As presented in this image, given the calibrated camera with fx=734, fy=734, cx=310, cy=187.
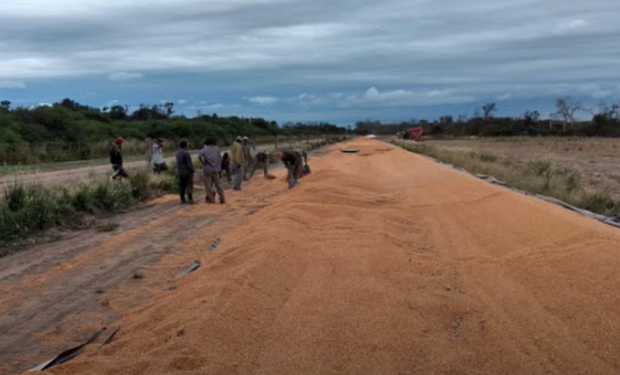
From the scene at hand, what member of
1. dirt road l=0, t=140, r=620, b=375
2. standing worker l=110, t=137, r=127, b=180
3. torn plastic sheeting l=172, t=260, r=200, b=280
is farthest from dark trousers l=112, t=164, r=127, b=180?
torn plastic sheeting l=172, t=260, r=200, b=280

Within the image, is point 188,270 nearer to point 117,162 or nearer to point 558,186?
point 117,162

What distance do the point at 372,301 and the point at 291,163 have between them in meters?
16.2

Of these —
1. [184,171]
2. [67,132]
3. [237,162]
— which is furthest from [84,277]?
[67,132]

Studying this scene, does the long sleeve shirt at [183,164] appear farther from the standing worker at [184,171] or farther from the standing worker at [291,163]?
the standing worker at [291,163]

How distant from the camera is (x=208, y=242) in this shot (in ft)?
44.4

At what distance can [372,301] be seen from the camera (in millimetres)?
7867

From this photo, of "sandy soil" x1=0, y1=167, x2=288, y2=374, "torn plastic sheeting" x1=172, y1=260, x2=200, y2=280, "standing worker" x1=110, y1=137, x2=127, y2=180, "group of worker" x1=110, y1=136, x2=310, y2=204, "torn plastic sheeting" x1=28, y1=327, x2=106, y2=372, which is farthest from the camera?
"standing worker" x1=110, y1=137, x2=127, y2=180

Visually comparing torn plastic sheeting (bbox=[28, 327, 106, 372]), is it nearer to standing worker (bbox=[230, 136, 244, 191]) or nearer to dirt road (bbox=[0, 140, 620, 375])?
dirt road (bbox=[0, 140, 620, 375])

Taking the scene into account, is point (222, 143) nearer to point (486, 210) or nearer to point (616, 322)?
point (486, 210)

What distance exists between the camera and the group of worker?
66.0 feet

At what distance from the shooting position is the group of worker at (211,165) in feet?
Answer: 66.0

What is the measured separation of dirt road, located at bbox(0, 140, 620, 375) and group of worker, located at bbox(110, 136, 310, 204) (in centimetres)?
642

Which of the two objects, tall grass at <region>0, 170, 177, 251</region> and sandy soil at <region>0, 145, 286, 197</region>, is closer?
tall grass at <region>0, 170, 177, 251</region>

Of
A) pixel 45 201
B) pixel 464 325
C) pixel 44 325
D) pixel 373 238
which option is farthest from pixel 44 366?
pixel 45 201
